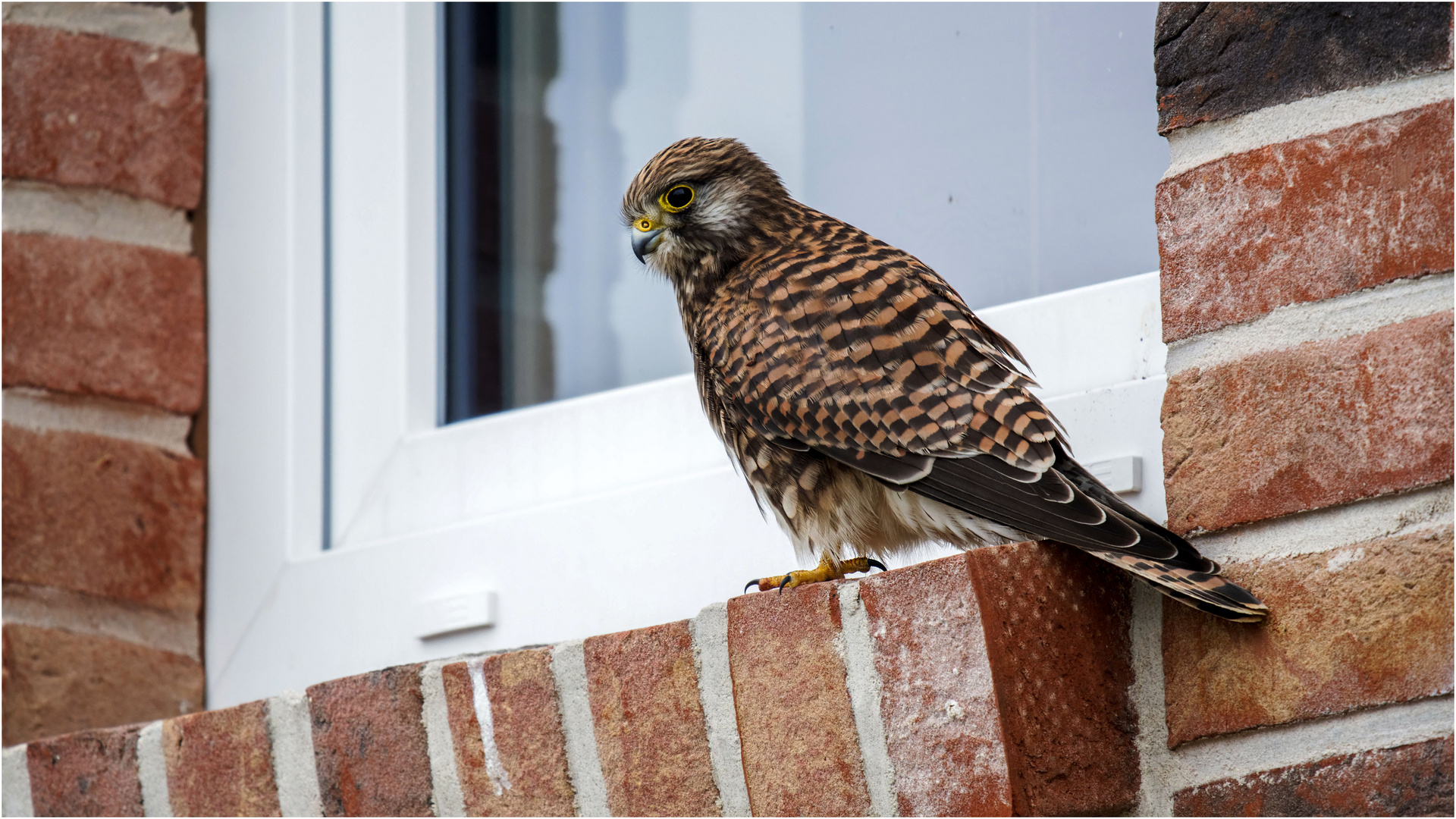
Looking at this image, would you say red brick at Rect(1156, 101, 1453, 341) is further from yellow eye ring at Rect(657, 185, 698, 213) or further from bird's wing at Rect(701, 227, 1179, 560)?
yellow eye ring at Rect(657, 185, 698, 213)

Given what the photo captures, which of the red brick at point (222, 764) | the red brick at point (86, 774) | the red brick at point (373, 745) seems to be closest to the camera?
the red brick at point (373, 745)

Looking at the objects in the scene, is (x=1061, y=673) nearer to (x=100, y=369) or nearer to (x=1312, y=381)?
(x=1312, y=381)

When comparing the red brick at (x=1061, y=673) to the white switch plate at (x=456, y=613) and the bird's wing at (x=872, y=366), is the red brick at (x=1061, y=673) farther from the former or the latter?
the white switch plate at (x=456, y=613)

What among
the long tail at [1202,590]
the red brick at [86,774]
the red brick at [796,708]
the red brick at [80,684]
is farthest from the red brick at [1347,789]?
the red brick at [80,684]

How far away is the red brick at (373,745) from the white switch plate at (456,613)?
12.5 inches

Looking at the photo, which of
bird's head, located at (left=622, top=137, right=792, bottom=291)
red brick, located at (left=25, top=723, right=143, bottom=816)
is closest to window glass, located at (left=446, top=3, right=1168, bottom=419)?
bird's head, located at (left=622, top=137, right=792, bottom=291)

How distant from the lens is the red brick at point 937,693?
1.33 m

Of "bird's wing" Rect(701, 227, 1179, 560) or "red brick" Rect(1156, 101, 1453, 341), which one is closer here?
"red brick" Rect(1156, 101, 1453, 341)

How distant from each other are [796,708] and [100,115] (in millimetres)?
1665

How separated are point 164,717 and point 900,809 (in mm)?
1422

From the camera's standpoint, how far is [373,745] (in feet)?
5.89

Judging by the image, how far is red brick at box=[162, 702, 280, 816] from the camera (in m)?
1.88

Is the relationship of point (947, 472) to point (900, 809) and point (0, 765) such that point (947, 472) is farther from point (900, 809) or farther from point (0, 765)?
point (0, 765)

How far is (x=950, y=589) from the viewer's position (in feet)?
4.47
